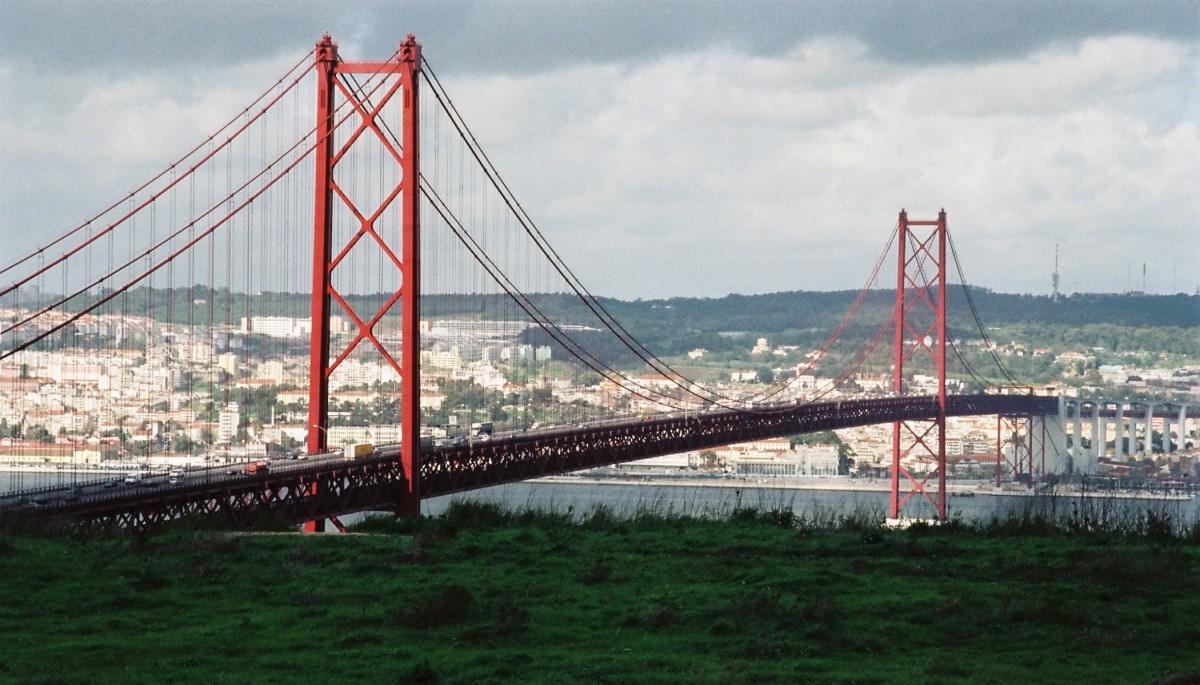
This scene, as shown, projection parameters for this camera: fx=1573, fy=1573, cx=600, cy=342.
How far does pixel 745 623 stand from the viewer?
11.9 meters

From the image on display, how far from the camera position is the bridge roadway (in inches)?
903

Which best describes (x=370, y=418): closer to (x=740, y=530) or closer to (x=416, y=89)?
(x=416, y=89)

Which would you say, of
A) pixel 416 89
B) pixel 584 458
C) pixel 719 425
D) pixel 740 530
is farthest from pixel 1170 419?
pixel 740 530

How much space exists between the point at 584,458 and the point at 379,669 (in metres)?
30.8

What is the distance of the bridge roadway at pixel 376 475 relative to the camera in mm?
22938

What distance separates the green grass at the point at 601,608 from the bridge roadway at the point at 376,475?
537 cm

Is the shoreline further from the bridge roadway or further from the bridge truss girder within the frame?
the bridge truss girder

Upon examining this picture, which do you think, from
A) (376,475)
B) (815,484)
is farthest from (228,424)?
(815,484)

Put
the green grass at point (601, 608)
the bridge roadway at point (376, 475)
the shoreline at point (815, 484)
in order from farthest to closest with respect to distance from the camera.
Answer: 1. the shoreline at point (815, 484)
2. the bridge roadway at point (376, 475)
3. the green grass at point (601, 608)

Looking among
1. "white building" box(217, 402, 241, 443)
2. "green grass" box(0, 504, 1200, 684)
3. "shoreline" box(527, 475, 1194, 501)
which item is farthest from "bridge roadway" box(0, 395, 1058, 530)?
"shoreline" box(527, 475, 1194, 501)

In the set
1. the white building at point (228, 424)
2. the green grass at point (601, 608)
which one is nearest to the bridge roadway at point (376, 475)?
the green grass at point (601, 608)

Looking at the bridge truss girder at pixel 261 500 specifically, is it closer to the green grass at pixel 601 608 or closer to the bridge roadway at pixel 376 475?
the bridge roadway at pixel 376 475

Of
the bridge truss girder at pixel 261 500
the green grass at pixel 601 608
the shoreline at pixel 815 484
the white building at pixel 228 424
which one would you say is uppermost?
the green grass at pixel 601 608

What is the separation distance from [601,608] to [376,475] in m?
18.7
